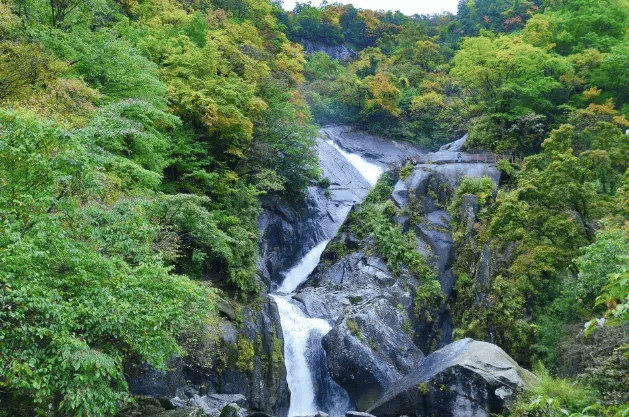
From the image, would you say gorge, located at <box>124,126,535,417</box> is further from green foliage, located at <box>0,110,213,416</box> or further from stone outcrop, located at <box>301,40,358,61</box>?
stone outcrop, located at <box>301,40,358,61</box>

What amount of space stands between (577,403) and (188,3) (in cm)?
3201

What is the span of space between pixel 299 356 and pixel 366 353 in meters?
2.79

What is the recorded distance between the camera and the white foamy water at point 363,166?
133ft

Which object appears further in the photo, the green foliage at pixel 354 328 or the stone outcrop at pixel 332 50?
the stone outcrop at pixel 332 50

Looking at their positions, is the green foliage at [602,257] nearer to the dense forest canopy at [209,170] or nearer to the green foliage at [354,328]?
the dense forest canopy at [209,170]

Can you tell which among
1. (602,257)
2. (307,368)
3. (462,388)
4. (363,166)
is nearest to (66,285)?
(462,388)

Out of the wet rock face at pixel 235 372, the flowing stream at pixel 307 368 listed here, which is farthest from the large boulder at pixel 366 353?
the wet rock face at pixel 235 372

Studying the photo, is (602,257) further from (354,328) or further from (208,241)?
(208,241)

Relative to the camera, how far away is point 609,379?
45.3 ft

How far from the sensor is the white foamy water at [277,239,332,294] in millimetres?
28156

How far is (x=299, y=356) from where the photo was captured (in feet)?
67.2

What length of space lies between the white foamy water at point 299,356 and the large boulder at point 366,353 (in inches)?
38.8

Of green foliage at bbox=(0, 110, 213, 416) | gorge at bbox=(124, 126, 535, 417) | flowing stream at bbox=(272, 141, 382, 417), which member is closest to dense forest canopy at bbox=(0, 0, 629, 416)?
green foliage at bbox=(0, 110, 213, 416)

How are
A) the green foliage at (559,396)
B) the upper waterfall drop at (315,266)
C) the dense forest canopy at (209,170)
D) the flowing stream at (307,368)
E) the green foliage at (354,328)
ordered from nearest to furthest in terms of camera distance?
the dense forest canopy at (209,170), the green foliage at (559,396), the flowing stream at (307,368), the upper waterfall drop at (315,266), the green foliage at (354,328)
